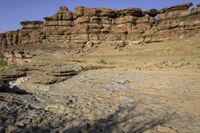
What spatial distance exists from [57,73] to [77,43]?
1859 cm

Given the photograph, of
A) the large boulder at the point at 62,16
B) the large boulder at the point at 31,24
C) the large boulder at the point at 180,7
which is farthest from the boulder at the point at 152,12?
the large boulder at the point at 31,24

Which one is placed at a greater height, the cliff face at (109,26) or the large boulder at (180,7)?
the large boulder at (180,7)

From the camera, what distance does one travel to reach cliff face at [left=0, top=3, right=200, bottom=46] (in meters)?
33.9

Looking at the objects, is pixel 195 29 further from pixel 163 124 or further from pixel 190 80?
pixel 163 124

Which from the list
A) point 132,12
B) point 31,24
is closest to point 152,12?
point 132,12

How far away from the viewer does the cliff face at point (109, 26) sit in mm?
33938

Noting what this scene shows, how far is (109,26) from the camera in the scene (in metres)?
38.8

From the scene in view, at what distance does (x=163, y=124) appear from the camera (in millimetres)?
7551

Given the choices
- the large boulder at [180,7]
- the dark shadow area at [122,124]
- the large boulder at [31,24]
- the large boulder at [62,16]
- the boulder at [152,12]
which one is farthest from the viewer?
the large boulder at [31,24]

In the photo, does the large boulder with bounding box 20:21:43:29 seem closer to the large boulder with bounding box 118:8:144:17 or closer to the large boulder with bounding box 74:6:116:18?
the large boulder with bounding box 74:6:116:18

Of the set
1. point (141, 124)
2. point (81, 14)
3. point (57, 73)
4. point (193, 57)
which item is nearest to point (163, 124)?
point (141, 124)

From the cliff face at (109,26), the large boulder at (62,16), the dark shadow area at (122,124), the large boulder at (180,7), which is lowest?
the dark shadow area at (122,124)

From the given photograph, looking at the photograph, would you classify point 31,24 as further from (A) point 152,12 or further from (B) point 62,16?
(A) point 152,12

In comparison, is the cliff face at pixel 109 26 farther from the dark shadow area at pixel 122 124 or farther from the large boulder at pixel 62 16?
the dark shadow area at pixel 122 124
